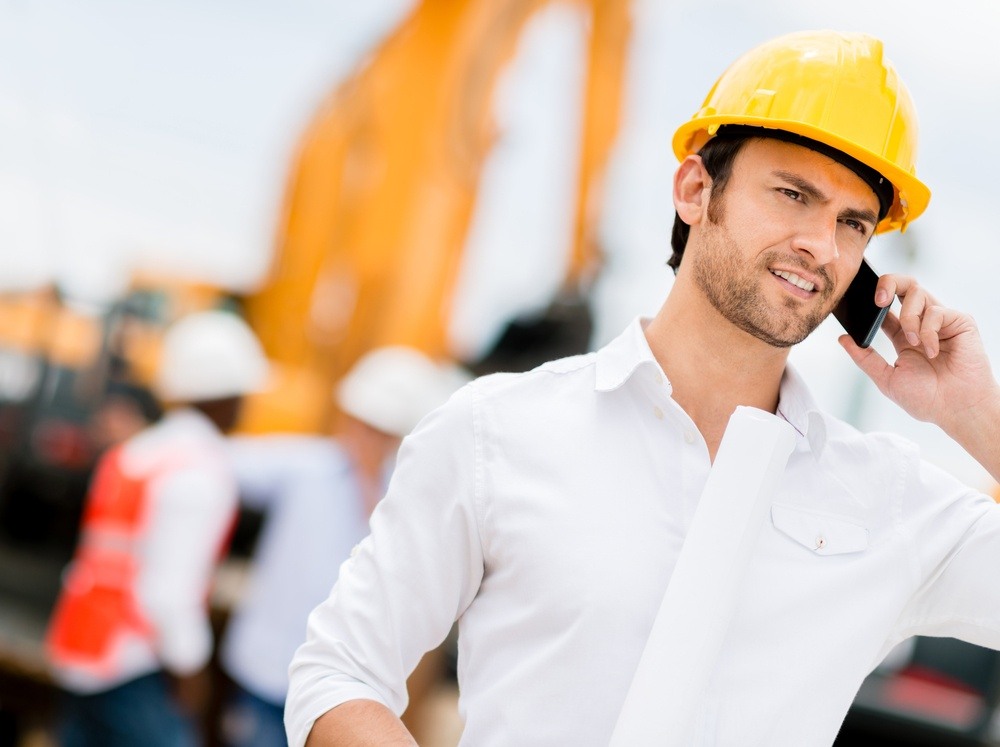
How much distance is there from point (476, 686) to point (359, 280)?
6058mm

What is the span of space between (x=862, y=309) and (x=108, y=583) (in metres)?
3.31

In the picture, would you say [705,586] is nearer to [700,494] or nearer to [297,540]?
[700,494]

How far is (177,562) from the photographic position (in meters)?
4.26

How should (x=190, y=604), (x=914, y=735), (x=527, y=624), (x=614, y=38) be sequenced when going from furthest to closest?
(x=614, y=38), (x=914, y=735), (x=190, y=604), (x=527, y=624)

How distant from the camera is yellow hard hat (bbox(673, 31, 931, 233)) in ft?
5.66

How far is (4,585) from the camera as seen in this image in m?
8.07

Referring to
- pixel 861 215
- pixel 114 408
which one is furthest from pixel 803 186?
pixel 114 408

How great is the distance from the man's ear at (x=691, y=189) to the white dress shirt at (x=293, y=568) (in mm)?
2521

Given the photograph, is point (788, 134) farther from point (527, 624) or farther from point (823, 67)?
point (527, 624)

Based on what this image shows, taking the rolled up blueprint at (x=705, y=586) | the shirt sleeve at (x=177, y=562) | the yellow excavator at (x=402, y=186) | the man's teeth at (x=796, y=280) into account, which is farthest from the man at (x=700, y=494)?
the yellow excavator at (x=402, y=186)

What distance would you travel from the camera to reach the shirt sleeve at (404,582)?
1.67m

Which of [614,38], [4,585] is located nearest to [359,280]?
[614,38]

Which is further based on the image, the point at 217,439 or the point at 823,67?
the point at 217,439

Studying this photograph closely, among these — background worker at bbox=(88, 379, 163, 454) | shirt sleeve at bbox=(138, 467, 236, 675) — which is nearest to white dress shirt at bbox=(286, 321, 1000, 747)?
shirt sleeve at bbox=(138, 467, 236, 675)
